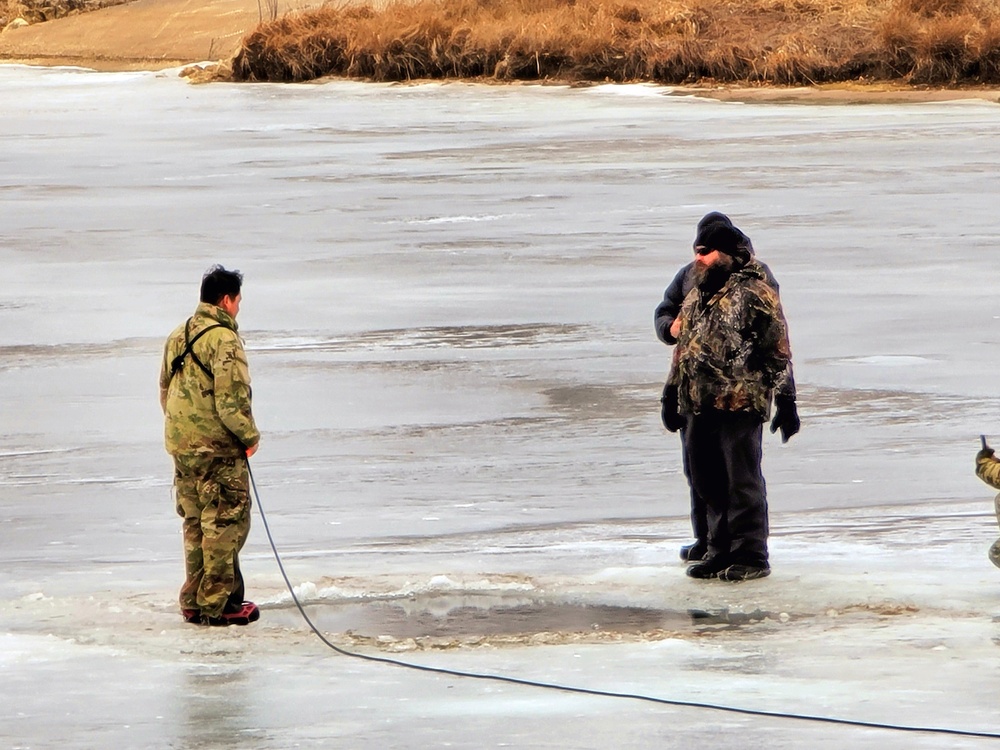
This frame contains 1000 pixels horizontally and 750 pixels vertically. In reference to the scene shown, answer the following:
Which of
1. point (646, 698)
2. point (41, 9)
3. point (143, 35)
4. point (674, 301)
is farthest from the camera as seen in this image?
point (41, 9)

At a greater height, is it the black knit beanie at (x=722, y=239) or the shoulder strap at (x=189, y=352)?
the black knit beanie at (x=722, y=239)

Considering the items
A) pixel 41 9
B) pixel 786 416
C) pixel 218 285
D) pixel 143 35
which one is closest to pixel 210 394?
pixel 218 285

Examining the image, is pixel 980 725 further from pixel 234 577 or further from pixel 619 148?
pixel 619 148

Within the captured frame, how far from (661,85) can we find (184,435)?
1253 inches

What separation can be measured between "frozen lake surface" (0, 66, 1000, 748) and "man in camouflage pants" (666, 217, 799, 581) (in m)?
0.18

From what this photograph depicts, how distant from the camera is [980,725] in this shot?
570cm

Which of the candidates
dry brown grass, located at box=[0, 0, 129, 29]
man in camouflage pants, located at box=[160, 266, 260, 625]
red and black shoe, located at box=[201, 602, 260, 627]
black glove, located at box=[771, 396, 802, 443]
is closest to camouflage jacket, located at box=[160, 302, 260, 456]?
man in camouflage pants, located at box=[160, 266, 260, 625]

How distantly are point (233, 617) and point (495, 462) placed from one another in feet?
9.93

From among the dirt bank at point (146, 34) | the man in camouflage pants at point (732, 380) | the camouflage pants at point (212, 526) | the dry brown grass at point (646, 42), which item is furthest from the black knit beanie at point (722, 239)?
the dirt bank at point (146, 34)

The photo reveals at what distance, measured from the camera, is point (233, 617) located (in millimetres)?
7195

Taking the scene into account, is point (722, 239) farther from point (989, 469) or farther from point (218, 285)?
point (218, 285)

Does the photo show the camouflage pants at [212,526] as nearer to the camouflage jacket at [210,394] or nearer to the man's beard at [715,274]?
the camouflage jacket at [210,394]

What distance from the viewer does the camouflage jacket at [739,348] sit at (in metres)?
7.56

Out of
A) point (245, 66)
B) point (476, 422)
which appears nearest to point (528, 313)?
point (476, 422)
